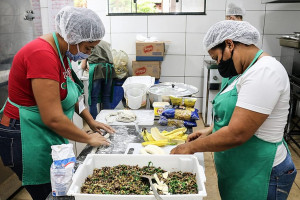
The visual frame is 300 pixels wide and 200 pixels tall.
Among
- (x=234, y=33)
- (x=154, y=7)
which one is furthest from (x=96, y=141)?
(x=154, y=7)

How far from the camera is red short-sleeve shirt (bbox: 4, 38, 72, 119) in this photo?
48.5 inches

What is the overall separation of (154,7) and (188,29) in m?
0.67

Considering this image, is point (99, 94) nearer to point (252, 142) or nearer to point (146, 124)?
point (146, 124)

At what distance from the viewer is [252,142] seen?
1.25m

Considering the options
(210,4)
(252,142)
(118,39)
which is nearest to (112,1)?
(118,39)

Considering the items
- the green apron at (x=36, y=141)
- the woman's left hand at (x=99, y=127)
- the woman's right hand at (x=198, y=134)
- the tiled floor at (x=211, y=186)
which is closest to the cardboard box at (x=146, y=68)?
the tiled floor at (x=211, y=186)

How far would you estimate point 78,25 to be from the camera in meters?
1.39

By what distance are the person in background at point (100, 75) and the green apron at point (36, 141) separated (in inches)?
90.8

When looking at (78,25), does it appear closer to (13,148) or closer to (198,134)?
(13,148)

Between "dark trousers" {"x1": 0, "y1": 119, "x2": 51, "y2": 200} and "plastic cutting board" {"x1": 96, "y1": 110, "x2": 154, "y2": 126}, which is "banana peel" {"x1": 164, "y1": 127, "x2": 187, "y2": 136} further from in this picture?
"dark trousers" {"x1": 0, "y1": 119, "x2": 51, "y2": 200}

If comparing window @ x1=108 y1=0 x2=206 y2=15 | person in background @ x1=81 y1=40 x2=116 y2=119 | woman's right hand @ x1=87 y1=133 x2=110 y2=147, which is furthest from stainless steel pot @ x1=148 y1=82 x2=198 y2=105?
window @ x1=108 y1=0 x2=206 y2=15

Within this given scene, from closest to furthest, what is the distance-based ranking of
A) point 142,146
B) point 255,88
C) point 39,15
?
point 255,88
point 142,146
point 39,15

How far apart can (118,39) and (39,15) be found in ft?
5.29

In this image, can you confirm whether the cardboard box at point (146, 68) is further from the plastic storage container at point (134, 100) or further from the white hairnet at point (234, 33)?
the white hairnet at point (234, 33)
